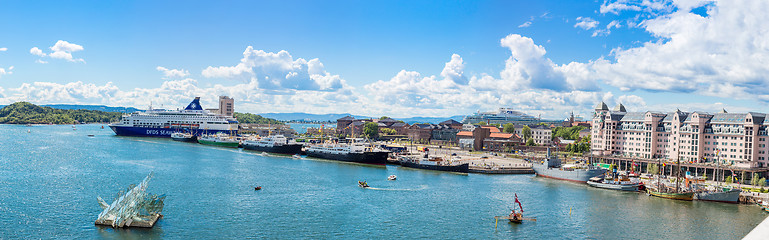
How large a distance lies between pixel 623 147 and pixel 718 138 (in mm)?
14930

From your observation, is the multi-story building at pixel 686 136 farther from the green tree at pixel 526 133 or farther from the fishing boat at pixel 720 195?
the green tree at pixel 526 133

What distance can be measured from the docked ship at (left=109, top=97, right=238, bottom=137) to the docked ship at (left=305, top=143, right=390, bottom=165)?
63183 millimetres

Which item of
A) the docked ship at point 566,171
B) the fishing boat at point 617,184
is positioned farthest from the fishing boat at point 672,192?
the docked ship at point 566,171

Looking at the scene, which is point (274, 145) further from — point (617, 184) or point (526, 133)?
point (526, 133)

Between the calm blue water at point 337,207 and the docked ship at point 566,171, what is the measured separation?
9.28 feet

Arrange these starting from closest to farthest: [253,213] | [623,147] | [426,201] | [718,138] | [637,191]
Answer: [253,213], [426,201], [637,191], [718,138], [623,147]

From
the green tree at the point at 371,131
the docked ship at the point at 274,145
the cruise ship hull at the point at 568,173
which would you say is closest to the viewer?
the cruise ship hull at the point at 568,173

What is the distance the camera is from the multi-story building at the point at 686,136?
66.8 m

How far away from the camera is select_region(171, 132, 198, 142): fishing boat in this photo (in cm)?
12775

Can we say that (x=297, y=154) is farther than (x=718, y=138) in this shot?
Yes

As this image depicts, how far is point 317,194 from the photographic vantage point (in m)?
48.3

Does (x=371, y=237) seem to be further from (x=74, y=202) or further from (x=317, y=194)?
(x=74, y=202)

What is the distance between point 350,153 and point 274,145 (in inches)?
876

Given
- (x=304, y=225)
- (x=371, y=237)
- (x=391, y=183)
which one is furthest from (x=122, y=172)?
(x=371, y=237)
